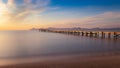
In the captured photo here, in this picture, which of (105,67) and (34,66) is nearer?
(105,67)

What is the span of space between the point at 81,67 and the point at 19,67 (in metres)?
2.60

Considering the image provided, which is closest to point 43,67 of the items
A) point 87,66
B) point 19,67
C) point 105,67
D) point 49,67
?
point 49,67

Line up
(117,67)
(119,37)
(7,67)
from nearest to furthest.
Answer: (117,67), (7,67), (119,37)

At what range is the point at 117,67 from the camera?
28.2 feet

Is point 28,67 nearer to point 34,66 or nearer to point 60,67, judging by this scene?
point 34,66

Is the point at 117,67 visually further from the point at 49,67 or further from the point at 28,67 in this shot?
the point at 28,67

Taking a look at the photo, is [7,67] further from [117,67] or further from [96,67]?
[117,67]

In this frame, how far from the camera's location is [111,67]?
8688 millimetres

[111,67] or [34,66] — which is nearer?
[111,67]

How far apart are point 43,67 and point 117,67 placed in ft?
9.77

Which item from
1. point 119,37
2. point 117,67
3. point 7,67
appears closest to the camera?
point 117,67

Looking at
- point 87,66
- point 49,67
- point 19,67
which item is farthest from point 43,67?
point 87,66

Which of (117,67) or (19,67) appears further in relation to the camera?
(19,67)

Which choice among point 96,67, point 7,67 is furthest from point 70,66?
point 7,67
